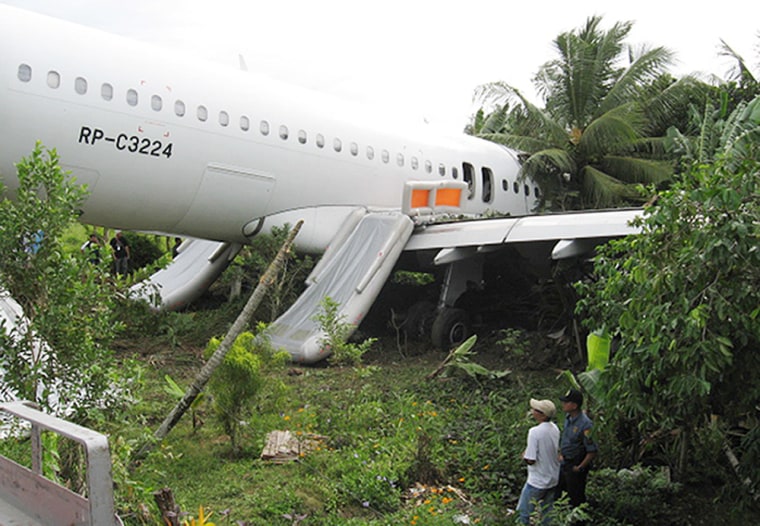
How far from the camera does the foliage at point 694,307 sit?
15.9 ft

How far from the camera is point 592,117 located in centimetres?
1850

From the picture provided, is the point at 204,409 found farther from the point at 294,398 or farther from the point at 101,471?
the point at 101,471

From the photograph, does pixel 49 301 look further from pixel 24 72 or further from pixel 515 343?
pixel 515 343

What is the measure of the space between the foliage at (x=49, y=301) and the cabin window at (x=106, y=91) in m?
5.47

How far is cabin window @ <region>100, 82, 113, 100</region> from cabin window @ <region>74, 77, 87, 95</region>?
0.74 feet

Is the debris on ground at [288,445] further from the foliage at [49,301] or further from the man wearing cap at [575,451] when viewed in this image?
the man wearing cap at [575,451]

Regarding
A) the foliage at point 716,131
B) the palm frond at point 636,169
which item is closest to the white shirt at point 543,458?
the foliage at point 716,131

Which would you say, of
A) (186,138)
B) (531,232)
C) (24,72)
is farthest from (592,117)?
(24,72)

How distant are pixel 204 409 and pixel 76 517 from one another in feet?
16.6

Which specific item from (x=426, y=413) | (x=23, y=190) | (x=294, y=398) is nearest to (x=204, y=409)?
(x=294, y=398)

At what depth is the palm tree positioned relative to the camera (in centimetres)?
1777

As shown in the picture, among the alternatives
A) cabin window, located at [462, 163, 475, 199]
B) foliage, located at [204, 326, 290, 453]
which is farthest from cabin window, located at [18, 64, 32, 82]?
cabin window, located at [462, 163, 475, 199]

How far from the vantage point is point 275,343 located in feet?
35.8

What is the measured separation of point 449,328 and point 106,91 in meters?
6.11
